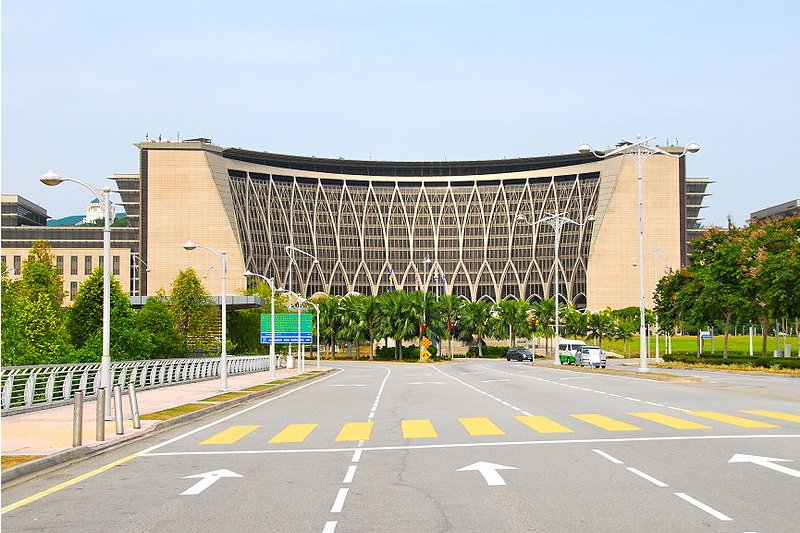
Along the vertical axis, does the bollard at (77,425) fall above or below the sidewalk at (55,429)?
above

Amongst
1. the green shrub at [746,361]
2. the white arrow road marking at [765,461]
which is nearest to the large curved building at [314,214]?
the green shrub at [746,361]

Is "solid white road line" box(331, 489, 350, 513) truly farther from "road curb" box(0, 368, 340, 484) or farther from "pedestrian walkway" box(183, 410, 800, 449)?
"pedestrian walkway" box(183, 410, 800, 449)

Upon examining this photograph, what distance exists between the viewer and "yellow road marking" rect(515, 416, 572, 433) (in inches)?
834

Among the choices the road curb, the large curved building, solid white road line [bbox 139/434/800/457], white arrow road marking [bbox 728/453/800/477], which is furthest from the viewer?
the large curved building

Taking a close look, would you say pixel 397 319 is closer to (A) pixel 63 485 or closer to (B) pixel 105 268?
(B) pixel 105 268

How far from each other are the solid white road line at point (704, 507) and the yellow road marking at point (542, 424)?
8993 millimetres

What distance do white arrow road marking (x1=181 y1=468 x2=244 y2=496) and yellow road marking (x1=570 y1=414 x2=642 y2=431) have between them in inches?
371

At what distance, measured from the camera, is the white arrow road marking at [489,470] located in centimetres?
1353

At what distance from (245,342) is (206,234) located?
65.4 m

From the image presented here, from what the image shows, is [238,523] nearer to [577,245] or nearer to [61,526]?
[61,526]

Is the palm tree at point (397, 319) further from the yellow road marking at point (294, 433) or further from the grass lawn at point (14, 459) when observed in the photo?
the grass lawn at point (14, 459)

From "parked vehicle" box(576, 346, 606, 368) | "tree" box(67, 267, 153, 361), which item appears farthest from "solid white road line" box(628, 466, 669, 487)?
"parked vehicle" box(576, 346, 606, 368)

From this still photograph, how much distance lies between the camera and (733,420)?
22.6m

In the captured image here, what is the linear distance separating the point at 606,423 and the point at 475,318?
10885cm
